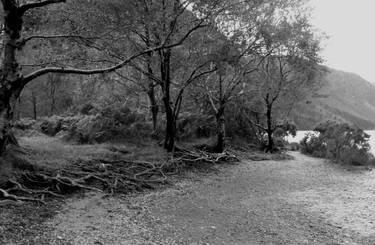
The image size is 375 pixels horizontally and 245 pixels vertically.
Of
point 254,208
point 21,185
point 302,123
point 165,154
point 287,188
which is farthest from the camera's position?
point 302,123

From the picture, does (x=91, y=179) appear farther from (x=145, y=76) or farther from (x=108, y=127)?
(x=145, y=76)

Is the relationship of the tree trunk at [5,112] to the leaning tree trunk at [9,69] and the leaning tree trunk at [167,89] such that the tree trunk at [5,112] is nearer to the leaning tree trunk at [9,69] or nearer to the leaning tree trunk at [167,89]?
the leaning tree trunk at [9,69]

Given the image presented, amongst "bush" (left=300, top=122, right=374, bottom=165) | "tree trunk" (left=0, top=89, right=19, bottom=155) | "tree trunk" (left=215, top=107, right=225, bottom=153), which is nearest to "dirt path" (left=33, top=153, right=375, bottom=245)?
"tree trunk" (left=0, top=89, right=19, bottom=155)

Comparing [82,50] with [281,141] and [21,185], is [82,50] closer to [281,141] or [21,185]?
[21,185]

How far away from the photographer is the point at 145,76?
22.0 metres

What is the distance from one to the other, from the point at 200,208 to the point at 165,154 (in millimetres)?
7432

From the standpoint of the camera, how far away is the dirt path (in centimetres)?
862

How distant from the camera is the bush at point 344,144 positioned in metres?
26.2

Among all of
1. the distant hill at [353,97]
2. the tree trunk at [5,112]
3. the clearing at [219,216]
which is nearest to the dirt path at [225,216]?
the clearing at [219,216]

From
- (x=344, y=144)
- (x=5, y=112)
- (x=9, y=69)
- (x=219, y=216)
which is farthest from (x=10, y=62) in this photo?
(x=344, y=144)

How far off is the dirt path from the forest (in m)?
1.59

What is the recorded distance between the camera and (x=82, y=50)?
1678 centimetres

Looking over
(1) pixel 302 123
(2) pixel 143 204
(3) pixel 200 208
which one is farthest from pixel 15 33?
(1) pixel 302 123

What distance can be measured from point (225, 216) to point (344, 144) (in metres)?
20.4
